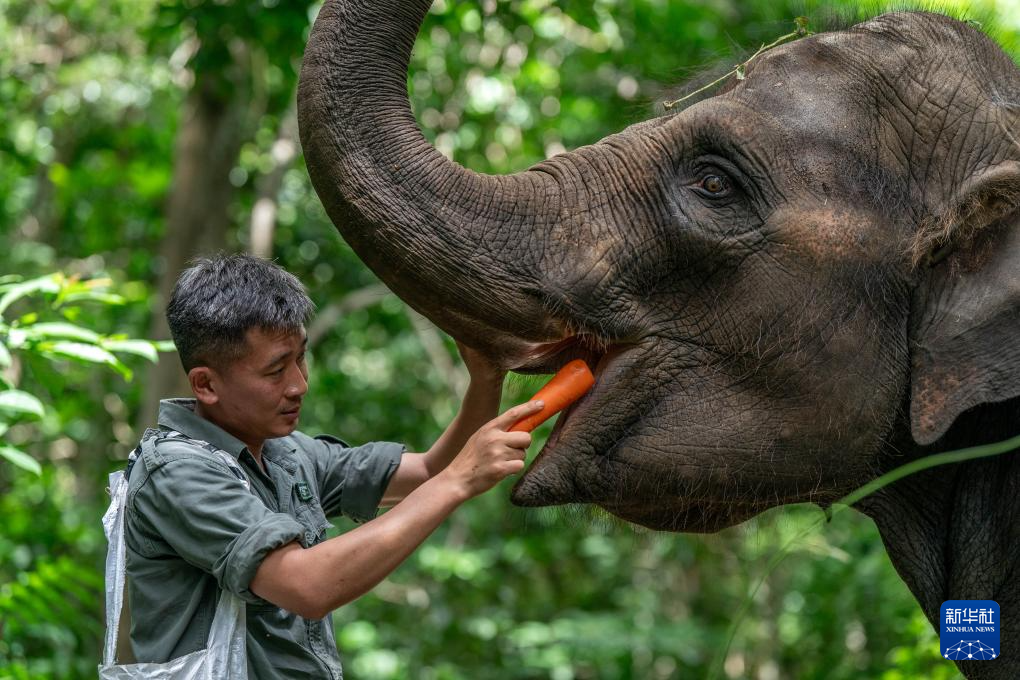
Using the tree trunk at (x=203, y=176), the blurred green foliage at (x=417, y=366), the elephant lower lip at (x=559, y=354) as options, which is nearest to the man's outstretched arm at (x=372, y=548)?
the elephant lower lip at (x=559, y=354)

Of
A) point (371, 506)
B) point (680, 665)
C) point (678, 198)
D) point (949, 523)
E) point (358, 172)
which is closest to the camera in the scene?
point (358, 172)

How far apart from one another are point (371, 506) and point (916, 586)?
1379 mm

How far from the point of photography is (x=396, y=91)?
2.48 meters

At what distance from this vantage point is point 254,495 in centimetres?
243

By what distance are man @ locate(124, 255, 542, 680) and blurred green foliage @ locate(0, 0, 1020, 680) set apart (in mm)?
3048

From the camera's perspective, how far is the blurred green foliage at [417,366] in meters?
6.95

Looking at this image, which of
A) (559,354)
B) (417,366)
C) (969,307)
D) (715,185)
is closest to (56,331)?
(559,354)

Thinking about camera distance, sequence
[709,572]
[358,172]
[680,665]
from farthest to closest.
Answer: [709,572] < [680,665] < [358,172]

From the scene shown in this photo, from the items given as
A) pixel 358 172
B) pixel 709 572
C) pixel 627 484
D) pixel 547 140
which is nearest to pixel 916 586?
pixel 627 484

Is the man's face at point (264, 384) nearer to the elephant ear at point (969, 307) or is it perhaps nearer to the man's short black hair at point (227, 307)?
the man's short black hair at point (227, 307)

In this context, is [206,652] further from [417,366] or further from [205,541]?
[417,366]

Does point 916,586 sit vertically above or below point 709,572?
below

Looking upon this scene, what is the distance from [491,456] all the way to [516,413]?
107 mm

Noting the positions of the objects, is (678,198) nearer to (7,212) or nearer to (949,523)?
(949,523)
